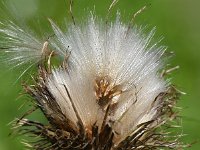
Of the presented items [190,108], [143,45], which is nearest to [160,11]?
[190,108]

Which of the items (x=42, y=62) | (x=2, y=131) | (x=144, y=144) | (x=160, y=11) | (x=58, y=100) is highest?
(x=160, y=11)

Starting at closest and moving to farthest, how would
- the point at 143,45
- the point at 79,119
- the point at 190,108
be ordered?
Answer: the point at 79,119 < the point at 143,45 < the point at 190,108

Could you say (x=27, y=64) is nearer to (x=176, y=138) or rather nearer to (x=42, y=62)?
(x=42, y=62)

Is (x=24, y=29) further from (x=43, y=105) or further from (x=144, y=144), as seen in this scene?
(x=144, y=144)

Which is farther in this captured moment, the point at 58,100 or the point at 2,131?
the point at 2,131

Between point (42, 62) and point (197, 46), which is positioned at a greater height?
point (197, 46)

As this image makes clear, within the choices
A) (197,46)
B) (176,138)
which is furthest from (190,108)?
(176,138)

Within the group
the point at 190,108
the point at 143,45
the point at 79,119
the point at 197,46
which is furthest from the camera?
the point at 197,46
